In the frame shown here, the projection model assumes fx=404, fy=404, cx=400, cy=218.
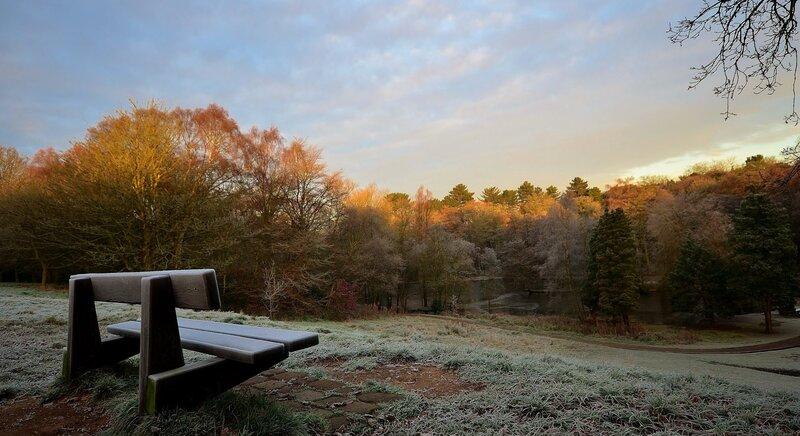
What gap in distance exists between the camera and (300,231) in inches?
981

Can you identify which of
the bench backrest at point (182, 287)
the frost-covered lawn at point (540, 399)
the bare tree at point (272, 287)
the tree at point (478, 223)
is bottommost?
the bare tree at point (272, 287)

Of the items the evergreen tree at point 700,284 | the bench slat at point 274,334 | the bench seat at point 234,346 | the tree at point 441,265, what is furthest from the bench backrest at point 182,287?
the tree at point 441,265

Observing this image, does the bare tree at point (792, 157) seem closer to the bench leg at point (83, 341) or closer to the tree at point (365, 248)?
the bench leg at point (83, 341)

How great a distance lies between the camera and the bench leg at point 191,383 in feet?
8.14

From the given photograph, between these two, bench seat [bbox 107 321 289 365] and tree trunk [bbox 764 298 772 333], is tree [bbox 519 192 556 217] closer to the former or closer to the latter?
tree trunk [bbox 764 298 772 333]

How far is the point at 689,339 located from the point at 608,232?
25.1ft

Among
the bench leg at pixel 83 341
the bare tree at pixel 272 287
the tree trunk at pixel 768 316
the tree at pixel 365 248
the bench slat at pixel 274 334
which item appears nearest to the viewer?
the bench slat at pixel 274 334

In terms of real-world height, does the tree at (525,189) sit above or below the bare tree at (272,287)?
A: above

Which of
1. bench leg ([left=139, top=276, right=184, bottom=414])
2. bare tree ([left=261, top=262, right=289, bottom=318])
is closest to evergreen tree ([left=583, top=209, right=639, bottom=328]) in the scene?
bare tree ([left=261, top=262, right=289, bottom=318])

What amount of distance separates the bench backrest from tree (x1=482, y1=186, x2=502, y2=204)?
8125cm

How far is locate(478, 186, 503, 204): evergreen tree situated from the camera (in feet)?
270

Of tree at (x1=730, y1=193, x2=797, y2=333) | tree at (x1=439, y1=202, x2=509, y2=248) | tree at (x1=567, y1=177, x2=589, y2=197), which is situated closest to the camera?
tree at (x1=730, y1=193, x2=797, y2=333)

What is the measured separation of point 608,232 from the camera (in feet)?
88.4

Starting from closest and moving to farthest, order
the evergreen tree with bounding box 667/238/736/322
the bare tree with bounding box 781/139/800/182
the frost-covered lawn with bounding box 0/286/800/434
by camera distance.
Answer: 1. the frost-covered lawn with bounding box 0/286/800/434
2. the bare tree with bounding box 781/139/800/182
3. the evergreen tree with bounding box 667/238/736/322
